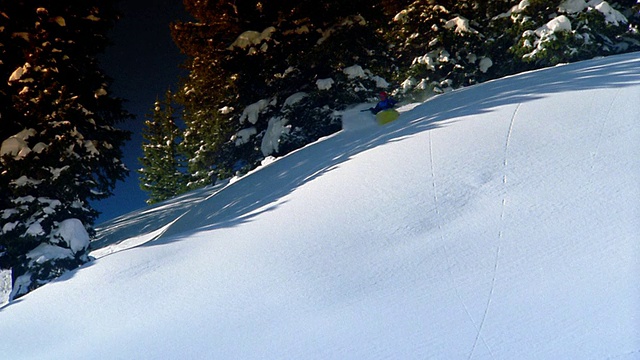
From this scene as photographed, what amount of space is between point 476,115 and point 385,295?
3992mm

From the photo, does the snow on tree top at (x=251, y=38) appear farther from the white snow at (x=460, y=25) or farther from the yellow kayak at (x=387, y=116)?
the white snow at (x=460, y=25)

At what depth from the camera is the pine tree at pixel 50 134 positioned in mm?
7512

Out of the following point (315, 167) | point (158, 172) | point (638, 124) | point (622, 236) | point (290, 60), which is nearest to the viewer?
point (622, 236)

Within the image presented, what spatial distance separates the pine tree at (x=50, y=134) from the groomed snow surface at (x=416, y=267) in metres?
3.61

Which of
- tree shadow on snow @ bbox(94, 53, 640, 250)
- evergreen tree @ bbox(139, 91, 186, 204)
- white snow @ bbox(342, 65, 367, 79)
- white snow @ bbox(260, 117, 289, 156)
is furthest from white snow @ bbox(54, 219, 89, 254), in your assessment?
evergreen tree @ bbox(139, 91, 186, 204)

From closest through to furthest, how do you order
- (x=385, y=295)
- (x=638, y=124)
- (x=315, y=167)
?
(x=385, y=295)
(x=638, y=124)
(x=315, y=167)

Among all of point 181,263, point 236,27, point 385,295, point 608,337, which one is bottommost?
point 608,337

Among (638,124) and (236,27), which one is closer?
(638,124)

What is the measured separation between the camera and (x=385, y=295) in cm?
284

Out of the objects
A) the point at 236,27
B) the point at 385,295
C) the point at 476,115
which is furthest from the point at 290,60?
the point at 385,295

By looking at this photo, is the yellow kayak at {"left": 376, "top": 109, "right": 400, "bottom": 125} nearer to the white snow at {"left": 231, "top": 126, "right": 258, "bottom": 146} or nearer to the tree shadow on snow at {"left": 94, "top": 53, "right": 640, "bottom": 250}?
the tree shadow on snow at {"left": 94, "top": 53, "right": 640, "bottom": 250}

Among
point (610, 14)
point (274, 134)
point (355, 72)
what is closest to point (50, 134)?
point (274, 134)

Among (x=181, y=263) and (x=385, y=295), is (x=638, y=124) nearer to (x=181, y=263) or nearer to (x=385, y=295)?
(x=385, y=295)

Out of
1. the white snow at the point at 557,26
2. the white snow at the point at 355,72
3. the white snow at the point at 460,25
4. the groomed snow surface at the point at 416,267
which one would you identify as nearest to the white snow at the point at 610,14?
the white snow at the point at 557,26
